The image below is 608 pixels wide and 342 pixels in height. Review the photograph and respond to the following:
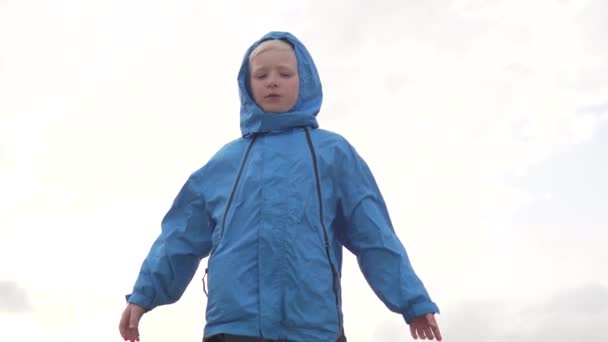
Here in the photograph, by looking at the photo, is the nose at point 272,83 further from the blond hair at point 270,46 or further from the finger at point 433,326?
the finger at point 433,326

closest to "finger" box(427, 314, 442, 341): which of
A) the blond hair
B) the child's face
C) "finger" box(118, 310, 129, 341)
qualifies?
the child's face

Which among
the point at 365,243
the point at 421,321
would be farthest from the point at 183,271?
the point at 421,321

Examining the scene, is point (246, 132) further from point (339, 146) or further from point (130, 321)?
point (130, 321)

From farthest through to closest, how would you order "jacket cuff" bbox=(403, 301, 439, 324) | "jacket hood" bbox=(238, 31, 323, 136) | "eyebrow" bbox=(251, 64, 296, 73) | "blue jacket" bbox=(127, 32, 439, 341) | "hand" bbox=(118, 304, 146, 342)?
1. "eyebrow" bbox=(251, 64, 296, 73)
2. "jacket hood" bbox=(238, 31, 323, 136)
3. "hand" bbox=(118, 304, 146, 342)
4. "jacket cuff" bbox=(403, 301, 439, 324)
5. "blue jacket" bbox=(127, 32, 439, 341)

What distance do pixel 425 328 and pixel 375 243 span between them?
0.65 metres

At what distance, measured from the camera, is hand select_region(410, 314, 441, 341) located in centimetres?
568

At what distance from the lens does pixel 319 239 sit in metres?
5.75

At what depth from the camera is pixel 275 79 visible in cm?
630

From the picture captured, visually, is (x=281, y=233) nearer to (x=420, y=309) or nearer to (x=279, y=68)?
(x=420, y=309)

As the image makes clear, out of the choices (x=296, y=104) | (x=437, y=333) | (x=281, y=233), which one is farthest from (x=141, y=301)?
(x=437, y=333)

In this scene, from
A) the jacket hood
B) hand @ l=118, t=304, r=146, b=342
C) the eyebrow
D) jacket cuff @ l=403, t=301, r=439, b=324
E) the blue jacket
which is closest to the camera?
the blue jacket

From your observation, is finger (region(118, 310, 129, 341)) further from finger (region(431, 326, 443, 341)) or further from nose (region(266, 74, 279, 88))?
finger (region(431, 326, 443, 341))

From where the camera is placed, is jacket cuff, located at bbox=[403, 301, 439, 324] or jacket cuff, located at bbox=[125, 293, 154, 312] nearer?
jacket cuff, located at bbox=[403, 301, 439, 324]

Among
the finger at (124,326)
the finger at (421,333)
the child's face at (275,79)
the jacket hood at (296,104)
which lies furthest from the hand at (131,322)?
the finger at (421,333)
